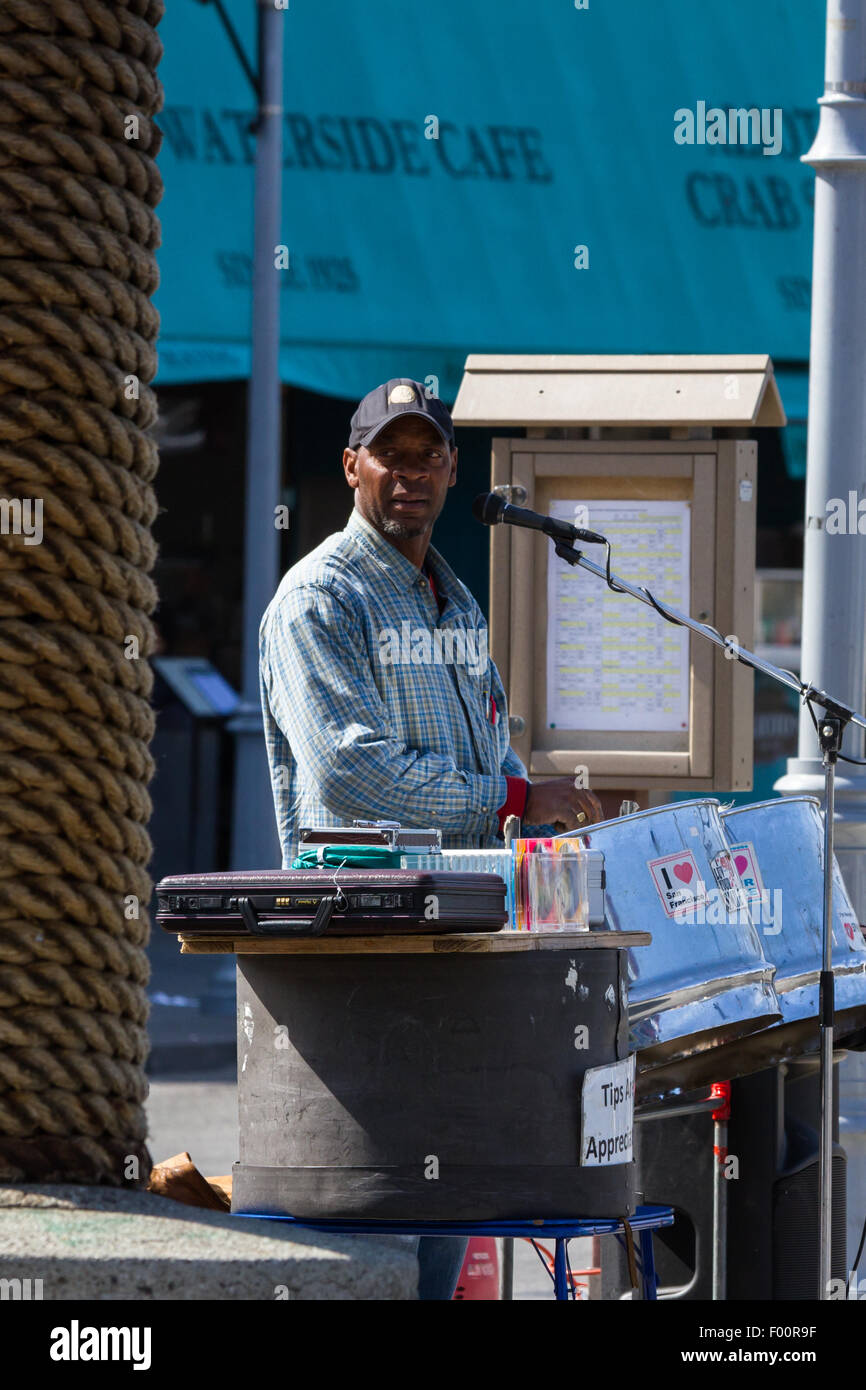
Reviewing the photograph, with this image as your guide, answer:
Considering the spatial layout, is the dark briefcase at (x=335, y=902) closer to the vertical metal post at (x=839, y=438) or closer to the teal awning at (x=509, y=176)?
the vertical metal post at (x=839, y=438)

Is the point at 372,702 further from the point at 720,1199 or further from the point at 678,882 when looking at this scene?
the point at 720,1199

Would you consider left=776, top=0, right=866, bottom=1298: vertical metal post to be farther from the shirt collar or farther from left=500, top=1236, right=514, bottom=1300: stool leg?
the shirt collar

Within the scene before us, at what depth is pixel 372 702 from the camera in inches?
145

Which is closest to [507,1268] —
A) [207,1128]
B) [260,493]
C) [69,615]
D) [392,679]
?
[392,679]

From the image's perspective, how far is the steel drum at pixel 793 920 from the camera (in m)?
3.91

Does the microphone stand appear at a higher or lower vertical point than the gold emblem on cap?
lower

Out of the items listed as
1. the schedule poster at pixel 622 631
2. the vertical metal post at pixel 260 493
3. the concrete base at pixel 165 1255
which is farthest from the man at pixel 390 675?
the vertical metal post at pixel 260 493

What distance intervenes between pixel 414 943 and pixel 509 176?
412 inches

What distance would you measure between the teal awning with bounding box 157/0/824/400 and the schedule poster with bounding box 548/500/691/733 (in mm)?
6986

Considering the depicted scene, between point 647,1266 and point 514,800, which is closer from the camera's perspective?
point 647,1266

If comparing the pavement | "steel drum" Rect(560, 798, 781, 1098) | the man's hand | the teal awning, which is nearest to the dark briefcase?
"steel drum" Rect(560, 798, 781, 1098)

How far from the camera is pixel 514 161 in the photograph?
41.7 feet

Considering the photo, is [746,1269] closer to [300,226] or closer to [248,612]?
[248,612]

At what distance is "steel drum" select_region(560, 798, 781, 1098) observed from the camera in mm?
3502
